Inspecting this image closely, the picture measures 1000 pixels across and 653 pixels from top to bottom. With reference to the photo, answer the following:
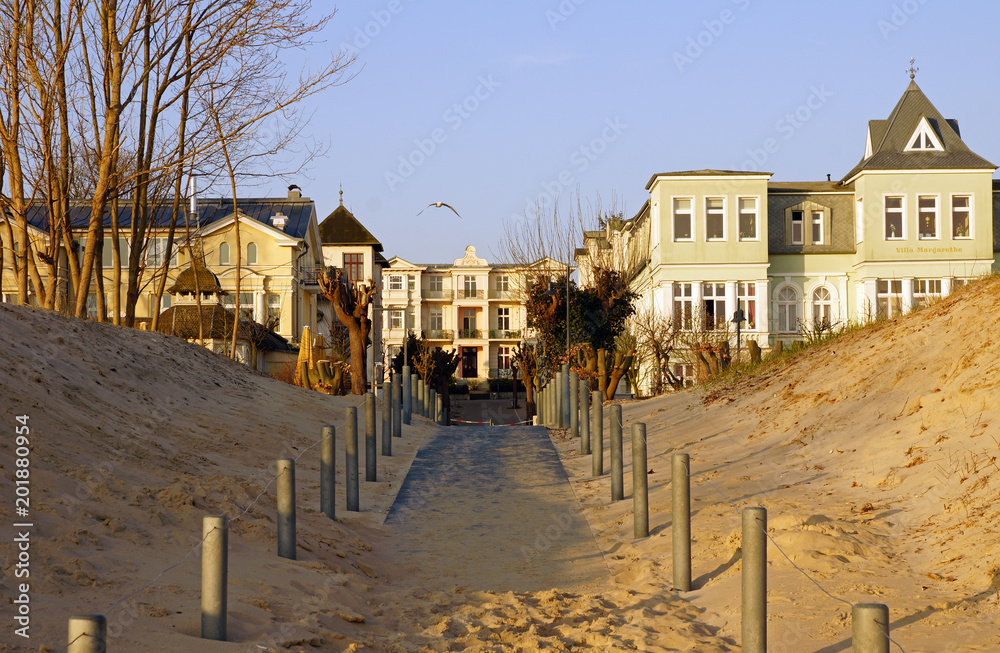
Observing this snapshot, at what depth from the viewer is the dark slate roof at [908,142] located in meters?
37.2

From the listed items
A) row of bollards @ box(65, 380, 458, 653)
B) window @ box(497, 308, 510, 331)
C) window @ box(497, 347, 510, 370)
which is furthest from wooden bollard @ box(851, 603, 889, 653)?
window @ box(497, 308, 510, 331)

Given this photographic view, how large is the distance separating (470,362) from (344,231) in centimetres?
1912

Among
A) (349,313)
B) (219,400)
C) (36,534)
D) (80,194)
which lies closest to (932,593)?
(36,534)

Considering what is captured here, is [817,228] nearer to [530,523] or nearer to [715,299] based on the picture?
[715,299]

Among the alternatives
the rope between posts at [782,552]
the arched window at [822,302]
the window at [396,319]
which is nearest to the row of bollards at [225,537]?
the rope between posts at [782,552]

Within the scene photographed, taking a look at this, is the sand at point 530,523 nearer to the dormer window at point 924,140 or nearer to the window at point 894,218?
the window at point 894,218

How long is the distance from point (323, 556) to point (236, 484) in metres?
1.59

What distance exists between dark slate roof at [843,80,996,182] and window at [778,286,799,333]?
5.39 m

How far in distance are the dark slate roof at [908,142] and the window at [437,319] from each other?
46022 millimetres

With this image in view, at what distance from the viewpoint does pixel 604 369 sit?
24781mm

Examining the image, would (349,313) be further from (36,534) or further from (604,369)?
(36,534)

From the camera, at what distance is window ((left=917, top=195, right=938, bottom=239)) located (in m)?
37.2

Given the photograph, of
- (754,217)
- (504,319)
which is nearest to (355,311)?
(754,217)

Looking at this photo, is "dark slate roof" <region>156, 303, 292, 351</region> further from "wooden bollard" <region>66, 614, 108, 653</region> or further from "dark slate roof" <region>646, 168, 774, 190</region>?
"wooden bollard" <region>66, 614, 108, 653</region>
